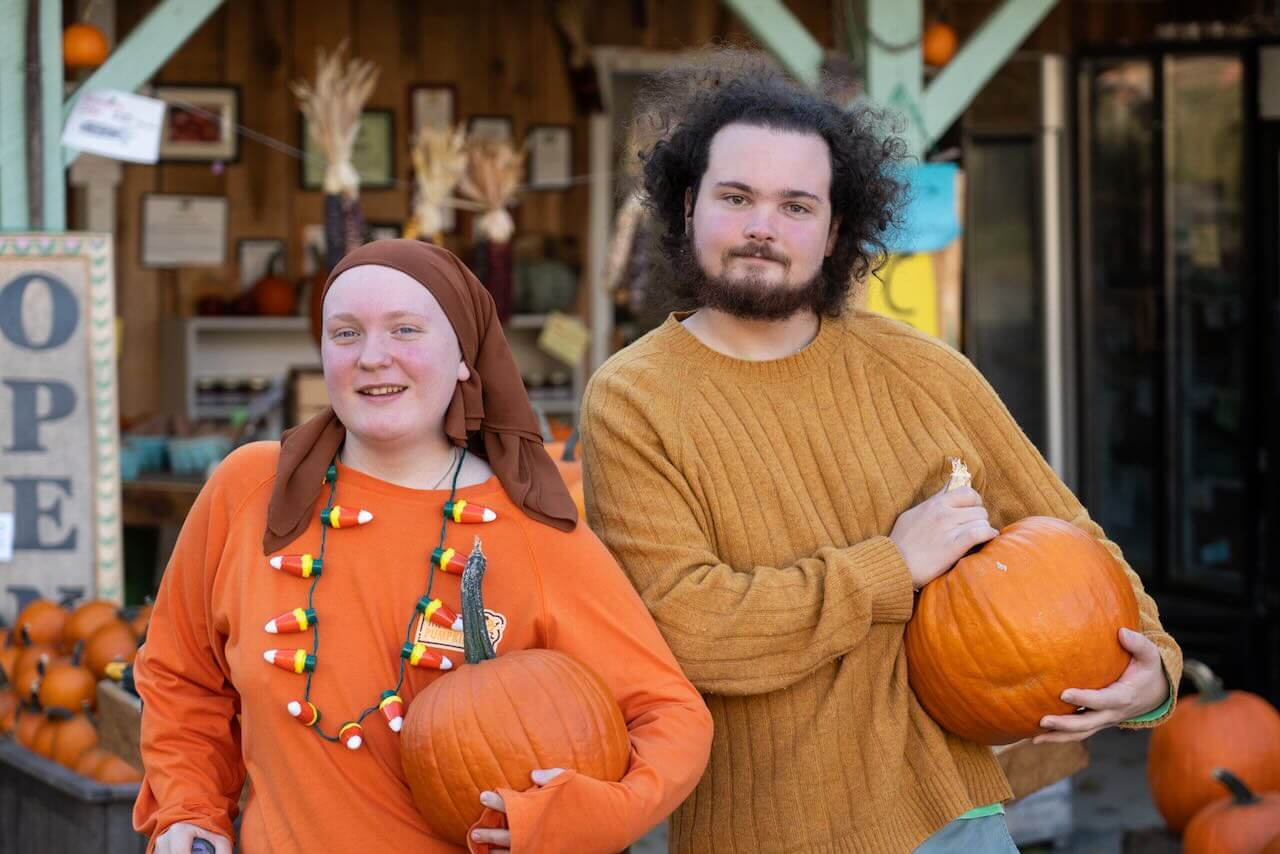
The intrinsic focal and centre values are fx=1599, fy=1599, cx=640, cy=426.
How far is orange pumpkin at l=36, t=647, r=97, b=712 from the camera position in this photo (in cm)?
410

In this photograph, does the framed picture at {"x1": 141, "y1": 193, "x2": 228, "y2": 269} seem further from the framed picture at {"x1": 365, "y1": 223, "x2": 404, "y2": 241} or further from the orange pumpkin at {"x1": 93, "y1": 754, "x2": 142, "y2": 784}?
the orange pumpkin at {"x1": 93, "y1": 754, "x2": 142, "y2": 784}

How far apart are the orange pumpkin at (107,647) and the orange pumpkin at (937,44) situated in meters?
3.52

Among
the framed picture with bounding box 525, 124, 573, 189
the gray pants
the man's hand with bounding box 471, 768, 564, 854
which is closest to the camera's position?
the man's hand with bounding box 471, 768, 564, 854

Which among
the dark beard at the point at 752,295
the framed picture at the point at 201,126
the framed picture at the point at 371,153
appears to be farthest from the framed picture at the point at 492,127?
the dark beard at the point at 752,295

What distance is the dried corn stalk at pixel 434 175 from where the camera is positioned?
6.26 metres

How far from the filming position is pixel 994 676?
2328 mm

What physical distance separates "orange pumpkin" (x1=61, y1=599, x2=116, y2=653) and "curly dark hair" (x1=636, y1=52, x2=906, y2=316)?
7.85ft

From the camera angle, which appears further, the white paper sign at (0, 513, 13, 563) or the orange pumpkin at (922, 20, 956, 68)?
the orange pumpkin at (922, 20, 956, 68)

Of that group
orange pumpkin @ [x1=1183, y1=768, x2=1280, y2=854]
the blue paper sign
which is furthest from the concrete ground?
the blue paper sign

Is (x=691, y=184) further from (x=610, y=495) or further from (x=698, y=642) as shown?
(x=698, y=642)

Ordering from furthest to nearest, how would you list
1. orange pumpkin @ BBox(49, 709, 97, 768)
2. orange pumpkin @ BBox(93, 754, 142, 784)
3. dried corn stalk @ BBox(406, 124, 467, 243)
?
dried corn stalk @ BBox(406, 124, 467, 243)
orange pumpkin @ BBox(49, 709, 97, 768)
orange pumpkin @ BBox(93, 754, 142, 784)

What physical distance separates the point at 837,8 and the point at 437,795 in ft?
13.1

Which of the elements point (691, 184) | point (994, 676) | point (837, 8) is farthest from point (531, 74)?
point (994, 676)

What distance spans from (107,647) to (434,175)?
9.11 ft
